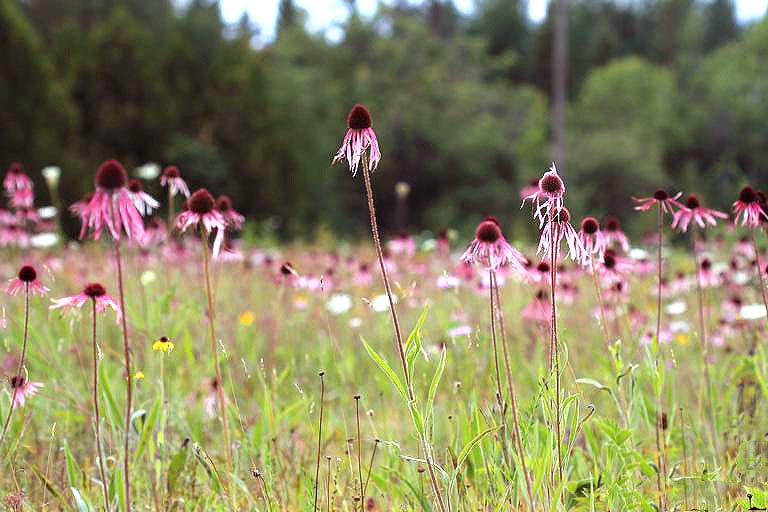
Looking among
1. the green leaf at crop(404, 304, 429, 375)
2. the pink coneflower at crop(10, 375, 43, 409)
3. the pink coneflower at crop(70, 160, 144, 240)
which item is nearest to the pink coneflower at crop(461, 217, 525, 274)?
the green leaf at crop(404, 304, 429, 375)

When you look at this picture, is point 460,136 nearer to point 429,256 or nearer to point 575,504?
point 429,256

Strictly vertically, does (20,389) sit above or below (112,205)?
below

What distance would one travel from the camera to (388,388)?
3.31 m

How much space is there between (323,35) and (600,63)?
2390 cm

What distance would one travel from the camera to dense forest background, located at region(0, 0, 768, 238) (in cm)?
1340

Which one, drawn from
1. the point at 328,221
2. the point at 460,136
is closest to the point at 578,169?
the point at 460,136

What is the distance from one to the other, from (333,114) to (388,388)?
15775 mm

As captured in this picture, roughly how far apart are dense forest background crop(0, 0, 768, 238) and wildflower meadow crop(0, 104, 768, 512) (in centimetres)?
191

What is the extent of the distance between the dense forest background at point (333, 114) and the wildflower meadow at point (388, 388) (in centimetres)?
191

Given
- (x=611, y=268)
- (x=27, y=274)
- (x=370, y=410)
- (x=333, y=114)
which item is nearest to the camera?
(x=27, y=274)

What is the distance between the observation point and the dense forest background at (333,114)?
44.0ft

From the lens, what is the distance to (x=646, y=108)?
2953 centimetres

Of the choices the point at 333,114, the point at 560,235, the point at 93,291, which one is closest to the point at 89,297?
the point at 93,291

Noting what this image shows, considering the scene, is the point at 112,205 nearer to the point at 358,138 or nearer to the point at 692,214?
the point at 358,138
